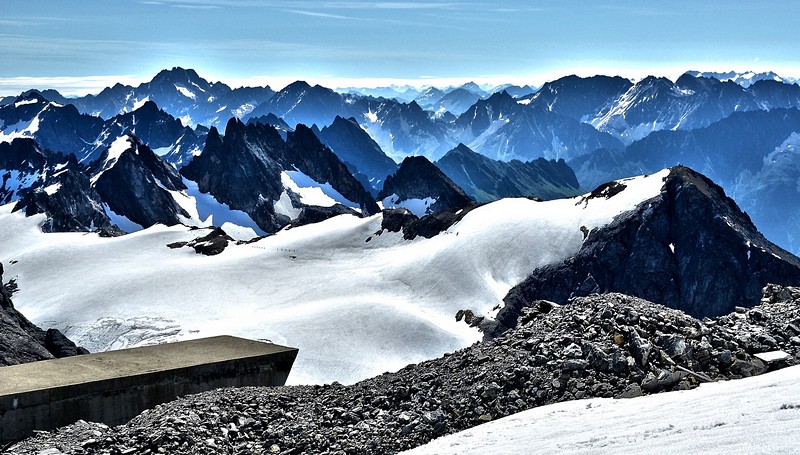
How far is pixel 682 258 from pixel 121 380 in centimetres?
13309

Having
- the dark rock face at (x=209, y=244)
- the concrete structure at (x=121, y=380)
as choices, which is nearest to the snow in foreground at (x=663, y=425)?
the concrete structure at (x=121, y=380)

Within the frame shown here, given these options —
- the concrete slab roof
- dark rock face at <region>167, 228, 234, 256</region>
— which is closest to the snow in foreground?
the concrete slab roof

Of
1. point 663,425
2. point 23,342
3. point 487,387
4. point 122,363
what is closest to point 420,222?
point 23,342

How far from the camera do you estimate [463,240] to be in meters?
133

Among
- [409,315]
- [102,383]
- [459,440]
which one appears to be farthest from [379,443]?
[409,315]

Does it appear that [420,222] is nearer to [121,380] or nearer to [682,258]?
[682,258]

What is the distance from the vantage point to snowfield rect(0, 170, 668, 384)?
94562mm

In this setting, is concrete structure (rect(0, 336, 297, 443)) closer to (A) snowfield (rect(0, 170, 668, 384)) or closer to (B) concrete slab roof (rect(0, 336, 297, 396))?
(B) concrete slab roof (rect(0, 336, 297, 396))

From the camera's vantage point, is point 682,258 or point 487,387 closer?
point 487,387

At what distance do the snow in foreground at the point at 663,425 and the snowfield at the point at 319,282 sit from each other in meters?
62.5

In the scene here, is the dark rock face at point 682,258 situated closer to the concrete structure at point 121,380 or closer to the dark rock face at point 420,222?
the dark rock face at point 420,222

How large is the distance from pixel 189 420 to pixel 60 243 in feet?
481

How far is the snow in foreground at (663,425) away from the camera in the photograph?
44.3 ft

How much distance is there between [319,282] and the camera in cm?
12081
